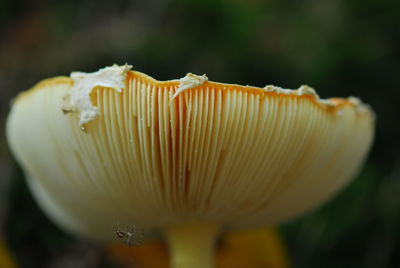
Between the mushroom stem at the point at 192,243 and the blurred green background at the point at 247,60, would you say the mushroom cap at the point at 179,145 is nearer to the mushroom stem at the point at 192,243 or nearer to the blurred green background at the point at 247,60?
the mushroom stem at the point at 192,243

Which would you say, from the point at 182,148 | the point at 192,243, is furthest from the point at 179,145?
the point at 192,243

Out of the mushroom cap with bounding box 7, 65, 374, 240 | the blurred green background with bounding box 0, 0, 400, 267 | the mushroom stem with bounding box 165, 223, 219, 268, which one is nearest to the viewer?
the mushroom cap with bounding box 7, 65, 374, 240

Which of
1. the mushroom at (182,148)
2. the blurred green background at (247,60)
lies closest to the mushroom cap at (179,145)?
the mushroom at (182,148)

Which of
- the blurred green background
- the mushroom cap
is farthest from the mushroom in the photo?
the blurred green background

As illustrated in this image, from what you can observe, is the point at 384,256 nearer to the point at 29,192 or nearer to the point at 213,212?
the point at 213,212

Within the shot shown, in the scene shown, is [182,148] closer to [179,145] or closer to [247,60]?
[179,145]

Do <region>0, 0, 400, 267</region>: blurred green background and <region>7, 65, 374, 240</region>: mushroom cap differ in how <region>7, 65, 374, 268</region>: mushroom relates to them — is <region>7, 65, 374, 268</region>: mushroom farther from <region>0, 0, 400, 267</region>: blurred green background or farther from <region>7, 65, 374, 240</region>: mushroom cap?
<region>0, 0, 400, 267</region>: blurred green background

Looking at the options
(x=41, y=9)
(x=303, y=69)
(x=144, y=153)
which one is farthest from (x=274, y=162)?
(x=41, y=9)
